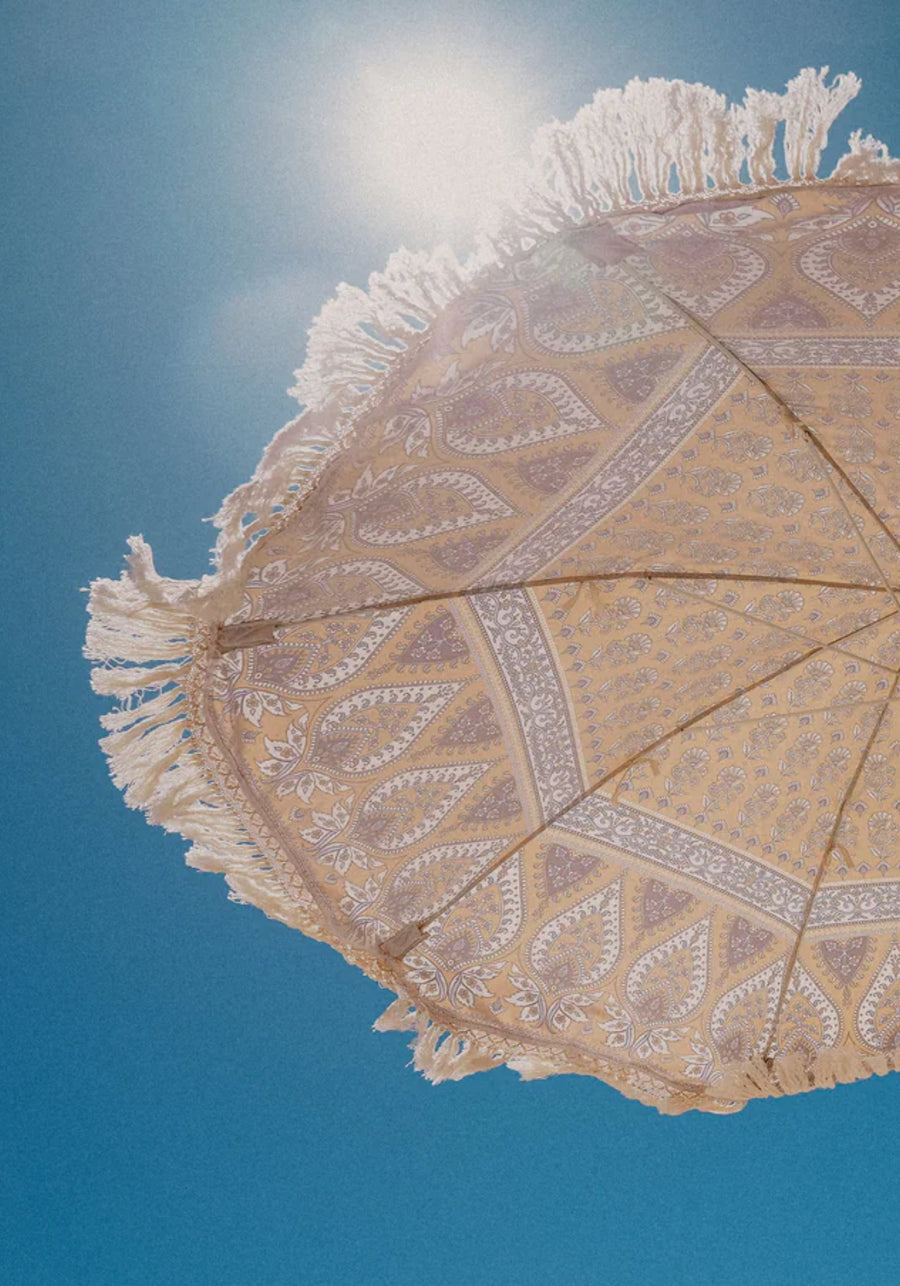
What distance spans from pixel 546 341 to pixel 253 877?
0.93 metres

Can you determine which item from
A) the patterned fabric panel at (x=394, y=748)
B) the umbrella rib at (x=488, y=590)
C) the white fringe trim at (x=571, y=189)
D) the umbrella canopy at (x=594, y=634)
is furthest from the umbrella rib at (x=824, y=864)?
the white fringe trim at (x=571, y=189)

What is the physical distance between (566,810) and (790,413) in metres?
0.77

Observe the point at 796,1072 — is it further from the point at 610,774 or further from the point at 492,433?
the point at 492,433

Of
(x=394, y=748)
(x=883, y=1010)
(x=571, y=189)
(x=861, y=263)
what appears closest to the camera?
(x=571, y=189)

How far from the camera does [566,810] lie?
5.98 feet

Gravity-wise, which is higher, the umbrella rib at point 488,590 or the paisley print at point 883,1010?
the umbrella rib at point 488,590

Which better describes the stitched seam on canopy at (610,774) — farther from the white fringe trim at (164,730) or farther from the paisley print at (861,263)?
the paisley print at (861,263)

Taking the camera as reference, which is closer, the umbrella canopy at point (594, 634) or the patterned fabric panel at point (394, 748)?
the umbrella canopy at point (594, 634)

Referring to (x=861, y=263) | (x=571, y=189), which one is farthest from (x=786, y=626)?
(x=571, y=189)

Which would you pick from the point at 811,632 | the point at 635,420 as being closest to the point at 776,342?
the point at 635,420

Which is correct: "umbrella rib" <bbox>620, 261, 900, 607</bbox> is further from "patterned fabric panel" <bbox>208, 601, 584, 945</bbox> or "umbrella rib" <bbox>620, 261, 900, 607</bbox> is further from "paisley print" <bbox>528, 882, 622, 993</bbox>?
"paisley print" <bbox>528, 882, 622, 993</bbox>

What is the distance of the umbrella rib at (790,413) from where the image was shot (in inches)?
59.6

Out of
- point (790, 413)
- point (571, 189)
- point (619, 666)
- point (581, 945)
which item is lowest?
point (581, 945)

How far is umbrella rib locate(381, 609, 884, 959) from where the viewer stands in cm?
170
